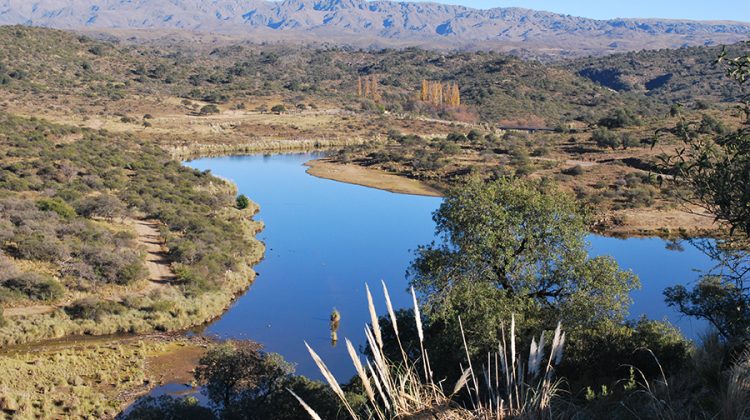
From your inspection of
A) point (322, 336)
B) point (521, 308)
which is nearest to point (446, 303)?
point (521, 308)

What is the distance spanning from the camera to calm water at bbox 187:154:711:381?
22.8 metres

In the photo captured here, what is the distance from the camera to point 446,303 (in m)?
13.4

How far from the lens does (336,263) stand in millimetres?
31188

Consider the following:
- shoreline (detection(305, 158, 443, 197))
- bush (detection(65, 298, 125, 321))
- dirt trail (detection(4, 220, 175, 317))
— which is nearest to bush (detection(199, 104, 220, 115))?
shoreline (detection(305, 158, 443, 197))

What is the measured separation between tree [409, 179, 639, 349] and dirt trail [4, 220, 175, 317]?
1357 centimetres

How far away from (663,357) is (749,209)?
15.9 feet

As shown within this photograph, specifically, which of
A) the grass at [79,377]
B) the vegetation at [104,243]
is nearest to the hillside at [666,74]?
the vegetation at [104,243]

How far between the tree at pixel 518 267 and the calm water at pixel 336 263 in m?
4.13

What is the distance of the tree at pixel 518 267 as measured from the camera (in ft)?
43.0

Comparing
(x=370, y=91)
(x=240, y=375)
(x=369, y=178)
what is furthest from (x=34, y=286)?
(x=370, y=91)

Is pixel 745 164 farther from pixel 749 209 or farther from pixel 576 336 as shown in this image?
pixel 576 336

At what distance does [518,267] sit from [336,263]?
17787 mm

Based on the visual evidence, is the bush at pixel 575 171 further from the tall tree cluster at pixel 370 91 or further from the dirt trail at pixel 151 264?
the tall tree cluster at pixel 370 91

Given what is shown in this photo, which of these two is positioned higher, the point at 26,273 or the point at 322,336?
the point at 26,273
